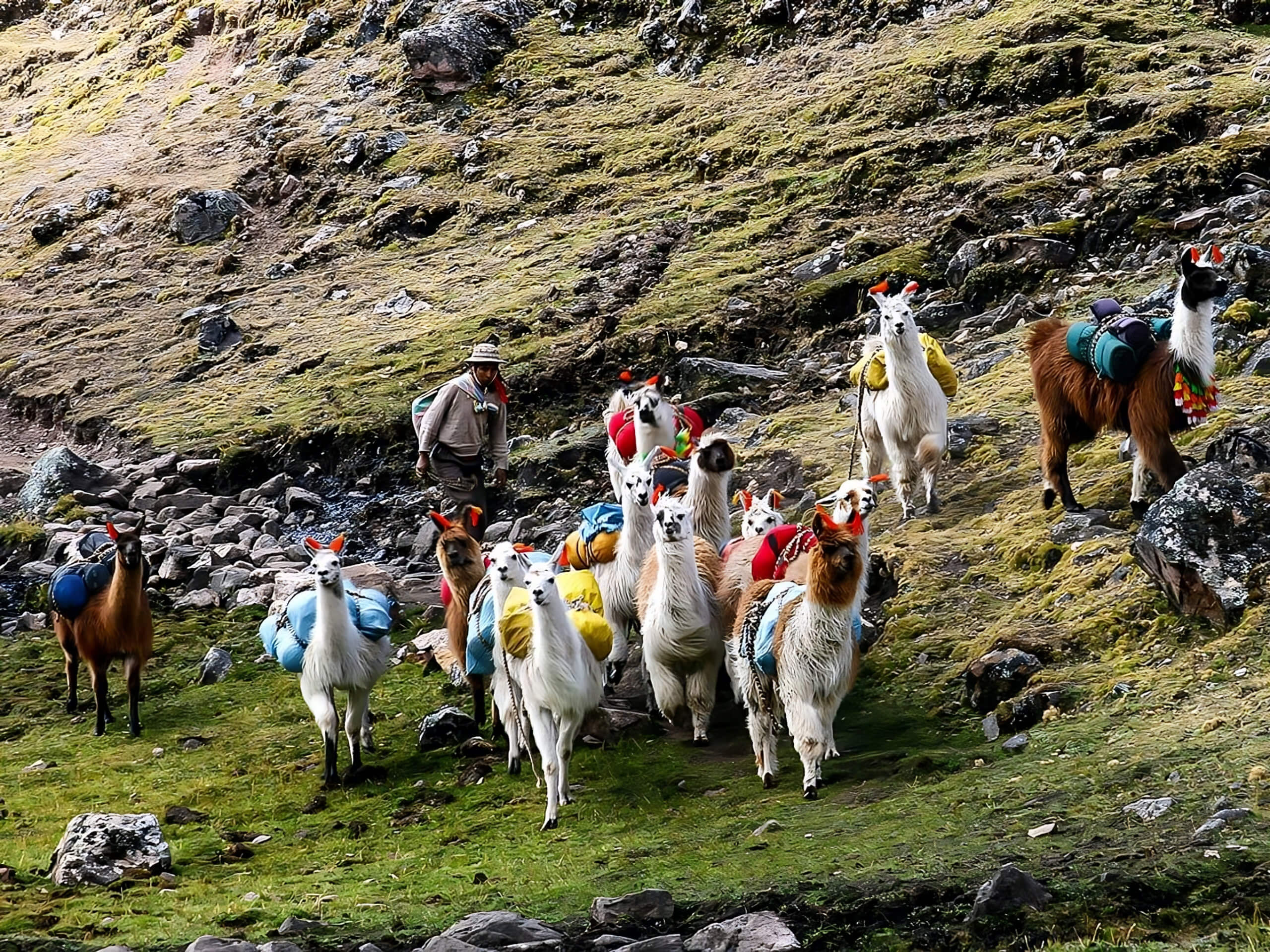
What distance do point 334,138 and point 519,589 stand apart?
21130 millimetres

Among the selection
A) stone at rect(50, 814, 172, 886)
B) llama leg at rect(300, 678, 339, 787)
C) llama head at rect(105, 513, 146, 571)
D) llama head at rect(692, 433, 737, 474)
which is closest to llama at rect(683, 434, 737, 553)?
llama head at rect(692, 433, 737, 474)

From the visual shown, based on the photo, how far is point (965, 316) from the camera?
14086 mm

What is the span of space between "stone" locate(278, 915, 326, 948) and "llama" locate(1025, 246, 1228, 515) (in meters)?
5.24

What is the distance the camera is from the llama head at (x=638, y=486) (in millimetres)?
8164

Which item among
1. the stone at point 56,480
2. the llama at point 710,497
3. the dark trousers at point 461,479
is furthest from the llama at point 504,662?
the stone at point 56,480

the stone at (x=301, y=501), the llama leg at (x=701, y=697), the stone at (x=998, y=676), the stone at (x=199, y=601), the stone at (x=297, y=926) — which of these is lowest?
the stone at (x=301, y=501)

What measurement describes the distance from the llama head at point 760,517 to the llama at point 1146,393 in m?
1.79

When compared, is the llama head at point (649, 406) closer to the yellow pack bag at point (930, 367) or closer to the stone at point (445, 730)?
the yellow pack bag at point (930, 367)

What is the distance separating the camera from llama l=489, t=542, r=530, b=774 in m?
7.30

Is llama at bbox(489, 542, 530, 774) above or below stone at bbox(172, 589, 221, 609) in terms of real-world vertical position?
above

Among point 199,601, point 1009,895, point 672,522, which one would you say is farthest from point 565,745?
point 199,601

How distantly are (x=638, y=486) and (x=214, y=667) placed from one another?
4.13 metres

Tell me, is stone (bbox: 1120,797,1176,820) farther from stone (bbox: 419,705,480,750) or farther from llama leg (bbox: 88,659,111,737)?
llama leg (bbox: 88,659,111,737)

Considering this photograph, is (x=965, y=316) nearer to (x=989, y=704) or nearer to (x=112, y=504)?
(x=989, y=704)
